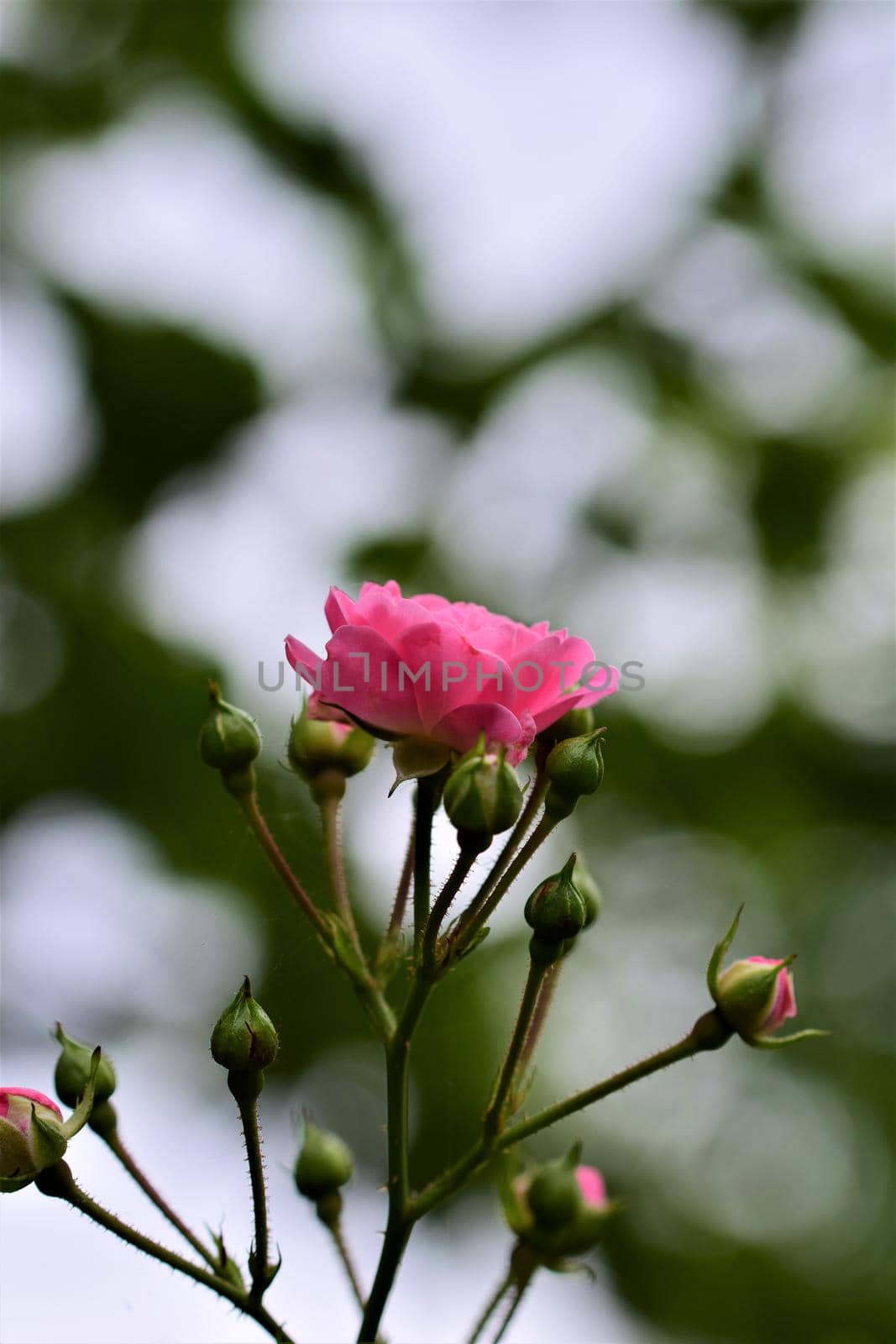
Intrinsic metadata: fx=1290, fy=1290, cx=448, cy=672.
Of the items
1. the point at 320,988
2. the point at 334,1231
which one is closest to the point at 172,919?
the point at 320,988

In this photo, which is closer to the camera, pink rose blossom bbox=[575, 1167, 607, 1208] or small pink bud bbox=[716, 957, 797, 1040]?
small pink bud bbox=[716, 957, 797, 1040]

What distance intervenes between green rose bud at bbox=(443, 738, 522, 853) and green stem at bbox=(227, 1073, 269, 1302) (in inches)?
7.7

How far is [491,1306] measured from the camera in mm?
965

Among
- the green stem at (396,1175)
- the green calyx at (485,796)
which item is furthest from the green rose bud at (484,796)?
the green stem at (396,1175)

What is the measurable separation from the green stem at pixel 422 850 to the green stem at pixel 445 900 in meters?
0.01

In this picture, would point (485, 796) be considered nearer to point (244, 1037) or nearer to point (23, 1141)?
point (244, 1037)

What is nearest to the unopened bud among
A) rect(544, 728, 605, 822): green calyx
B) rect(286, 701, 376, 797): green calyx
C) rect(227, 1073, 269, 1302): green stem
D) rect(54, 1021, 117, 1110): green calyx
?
rect(54, 1021, 117, 1110): green calyx

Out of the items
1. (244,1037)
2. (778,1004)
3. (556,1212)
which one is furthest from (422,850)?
(556,1212)

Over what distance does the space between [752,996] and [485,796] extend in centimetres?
25

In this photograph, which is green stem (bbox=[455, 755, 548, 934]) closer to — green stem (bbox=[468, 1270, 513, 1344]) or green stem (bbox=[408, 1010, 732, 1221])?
green stem (bbox=[408, 1010, 732, 1221])

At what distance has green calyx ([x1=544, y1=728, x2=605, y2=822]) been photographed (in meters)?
0.80

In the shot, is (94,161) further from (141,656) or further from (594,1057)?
(594,1057)

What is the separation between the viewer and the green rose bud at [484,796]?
2.36 feet

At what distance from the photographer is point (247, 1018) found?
74 cm
